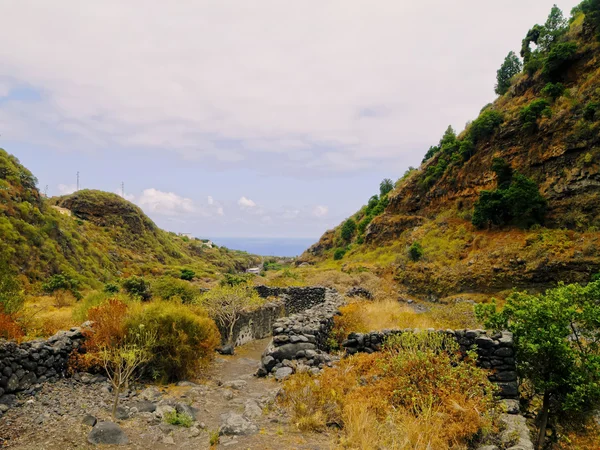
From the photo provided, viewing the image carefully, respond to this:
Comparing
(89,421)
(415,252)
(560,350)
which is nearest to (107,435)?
(89,421)

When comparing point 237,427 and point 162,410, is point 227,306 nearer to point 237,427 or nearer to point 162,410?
point 162,410

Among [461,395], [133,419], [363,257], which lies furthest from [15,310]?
[363,257]

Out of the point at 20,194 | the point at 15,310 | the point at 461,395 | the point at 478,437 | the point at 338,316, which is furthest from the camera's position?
the point at 20,194

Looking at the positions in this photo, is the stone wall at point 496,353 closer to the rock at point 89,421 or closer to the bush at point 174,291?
the rock at point 89,421

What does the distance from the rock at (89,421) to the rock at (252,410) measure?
111 inches

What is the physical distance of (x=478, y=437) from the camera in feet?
19.4

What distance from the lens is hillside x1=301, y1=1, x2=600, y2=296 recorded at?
88.1 feet

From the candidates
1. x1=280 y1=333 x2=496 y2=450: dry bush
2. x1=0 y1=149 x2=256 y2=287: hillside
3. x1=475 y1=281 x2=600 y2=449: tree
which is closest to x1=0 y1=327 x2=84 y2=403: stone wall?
x1=280 y1=333 x2=496 y2=450: dry bush

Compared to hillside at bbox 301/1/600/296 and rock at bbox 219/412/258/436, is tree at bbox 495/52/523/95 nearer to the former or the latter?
hillside at bbox 301/1/600/296

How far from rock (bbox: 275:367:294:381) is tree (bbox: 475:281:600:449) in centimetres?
576

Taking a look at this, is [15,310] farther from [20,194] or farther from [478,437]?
[20,194]

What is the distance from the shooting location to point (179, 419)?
22.7 ft

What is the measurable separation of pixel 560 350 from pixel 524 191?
27798mm

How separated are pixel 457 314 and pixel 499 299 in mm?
14129
